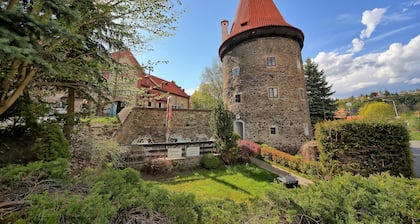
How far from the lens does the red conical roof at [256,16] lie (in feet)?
50.3

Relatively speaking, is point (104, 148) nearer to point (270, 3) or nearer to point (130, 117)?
point (130, 117)

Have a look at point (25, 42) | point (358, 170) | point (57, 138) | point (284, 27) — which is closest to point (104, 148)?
point (57, 138)

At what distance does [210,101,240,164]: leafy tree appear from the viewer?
9758 millimetres

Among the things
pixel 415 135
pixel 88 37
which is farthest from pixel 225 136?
pixel 415 135

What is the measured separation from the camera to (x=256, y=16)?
1609 cm

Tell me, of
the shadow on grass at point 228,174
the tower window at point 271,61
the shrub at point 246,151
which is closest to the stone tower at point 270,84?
the tower window at point 271,61

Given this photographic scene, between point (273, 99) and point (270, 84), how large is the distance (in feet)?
4.55

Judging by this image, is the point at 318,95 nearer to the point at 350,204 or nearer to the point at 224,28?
the point at 224,28

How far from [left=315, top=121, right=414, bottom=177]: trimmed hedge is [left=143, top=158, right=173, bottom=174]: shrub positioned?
7.03 meters

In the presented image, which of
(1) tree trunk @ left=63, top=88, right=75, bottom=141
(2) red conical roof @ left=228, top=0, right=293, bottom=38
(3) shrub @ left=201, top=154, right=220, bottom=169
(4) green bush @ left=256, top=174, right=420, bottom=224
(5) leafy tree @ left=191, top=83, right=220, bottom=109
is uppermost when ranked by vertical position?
(2) red conical roof @ left=228, top=0, right=293, bottom=38

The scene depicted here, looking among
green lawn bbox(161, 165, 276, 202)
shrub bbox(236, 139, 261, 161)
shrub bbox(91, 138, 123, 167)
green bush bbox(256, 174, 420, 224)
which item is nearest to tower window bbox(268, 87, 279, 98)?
shrub bbox(236, 139, 261, 161)

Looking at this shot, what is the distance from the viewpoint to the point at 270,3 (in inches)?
679

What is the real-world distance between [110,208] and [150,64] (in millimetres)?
4910

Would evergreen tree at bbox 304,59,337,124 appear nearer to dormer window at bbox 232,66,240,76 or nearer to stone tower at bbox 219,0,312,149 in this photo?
stone tower at bbox 219,0,312,149
